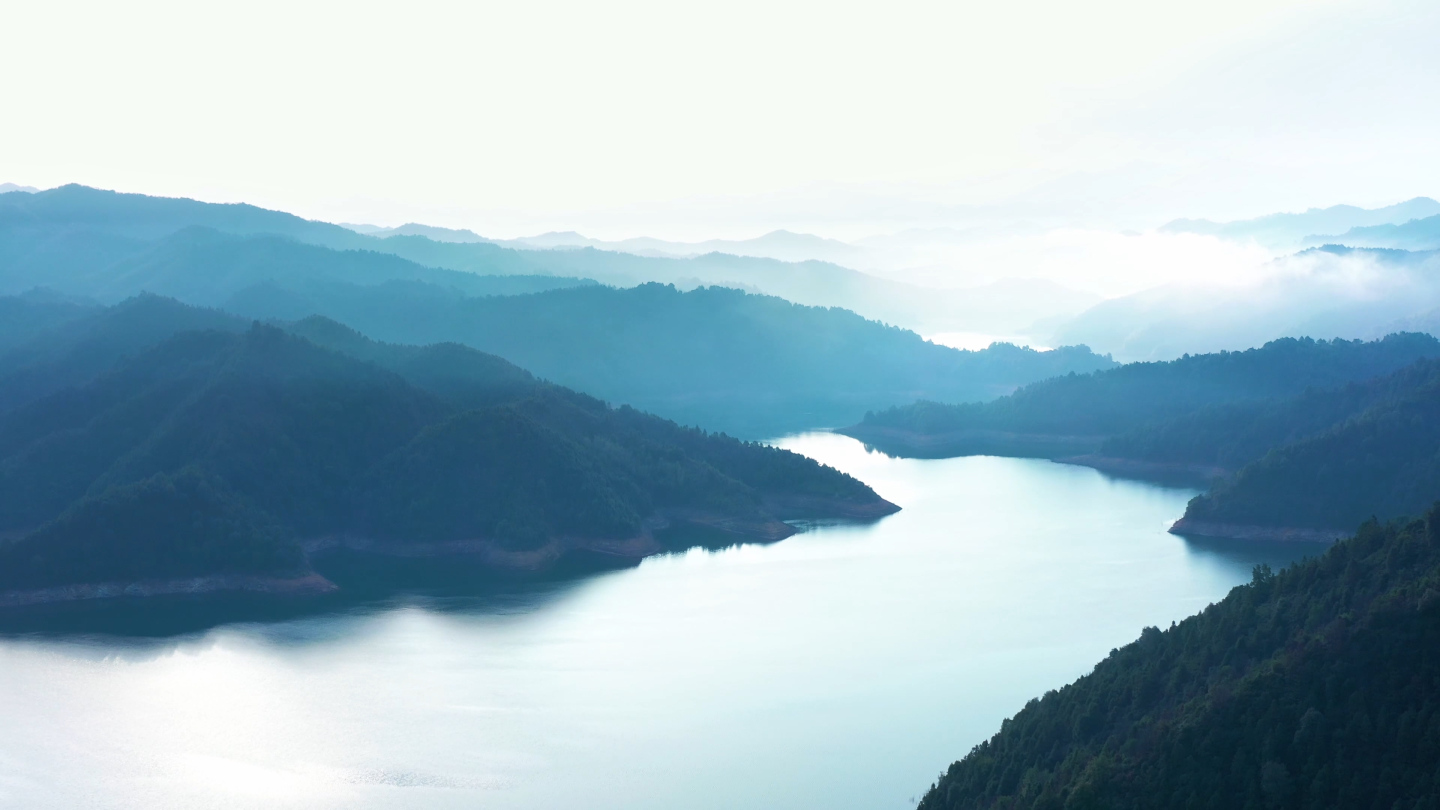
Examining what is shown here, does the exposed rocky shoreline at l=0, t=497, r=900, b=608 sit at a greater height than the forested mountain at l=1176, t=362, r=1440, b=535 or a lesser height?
lesser

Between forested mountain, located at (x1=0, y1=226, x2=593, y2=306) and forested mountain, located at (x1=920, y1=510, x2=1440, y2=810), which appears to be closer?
forested mountain, located at (x1=920, y1=510, x2=1440, y2=810)

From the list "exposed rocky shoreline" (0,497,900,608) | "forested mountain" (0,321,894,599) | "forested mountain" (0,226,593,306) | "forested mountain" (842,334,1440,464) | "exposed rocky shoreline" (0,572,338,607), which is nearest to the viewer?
"exposed rocky shoreline" (0,572,338,607)

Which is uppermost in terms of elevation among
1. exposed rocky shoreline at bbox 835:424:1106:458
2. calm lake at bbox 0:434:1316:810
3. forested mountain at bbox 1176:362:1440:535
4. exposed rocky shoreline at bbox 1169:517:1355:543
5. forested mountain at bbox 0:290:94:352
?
forested mountain at bbox 0:290:94:352

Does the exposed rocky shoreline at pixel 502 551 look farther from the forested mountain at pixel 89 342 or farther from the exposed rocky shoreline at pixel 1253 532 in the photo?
the forested mountain at pixel 89 342

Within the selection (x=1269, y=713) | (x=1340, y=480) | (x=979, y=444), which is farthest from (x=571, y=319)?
(x=1269, y=713)

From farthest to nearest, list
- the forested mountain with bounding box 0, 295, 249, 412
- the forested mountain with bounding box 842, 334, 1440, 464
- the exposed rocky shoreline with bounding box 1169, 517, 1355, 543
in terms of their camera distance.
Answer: the forested mountain with bounding box 842, 334, 1440, 464, the forested mountain with bounding box 0, 295, 249, 412, the exposed rocky shoreline with bounding box 1169, 517, 1355, 543

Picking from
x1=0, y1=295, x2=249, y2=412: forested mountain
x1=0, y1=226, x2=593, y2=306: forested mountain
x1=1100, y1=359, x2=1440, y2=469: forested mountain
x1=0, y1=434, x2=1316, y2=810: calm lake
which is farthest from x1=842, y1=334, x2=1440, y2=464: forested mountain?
x1=0, y1=226, x2=593, y2=306: forested mountain

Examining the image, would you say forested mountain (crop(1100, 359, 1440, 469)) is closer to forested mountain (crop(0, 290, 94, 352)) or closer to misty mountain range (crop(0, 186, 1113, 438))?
misty mountain range (crop(0, 186, 1113, 438))

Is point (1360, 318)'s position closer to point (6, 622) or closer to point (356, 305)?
point (356, 305)
